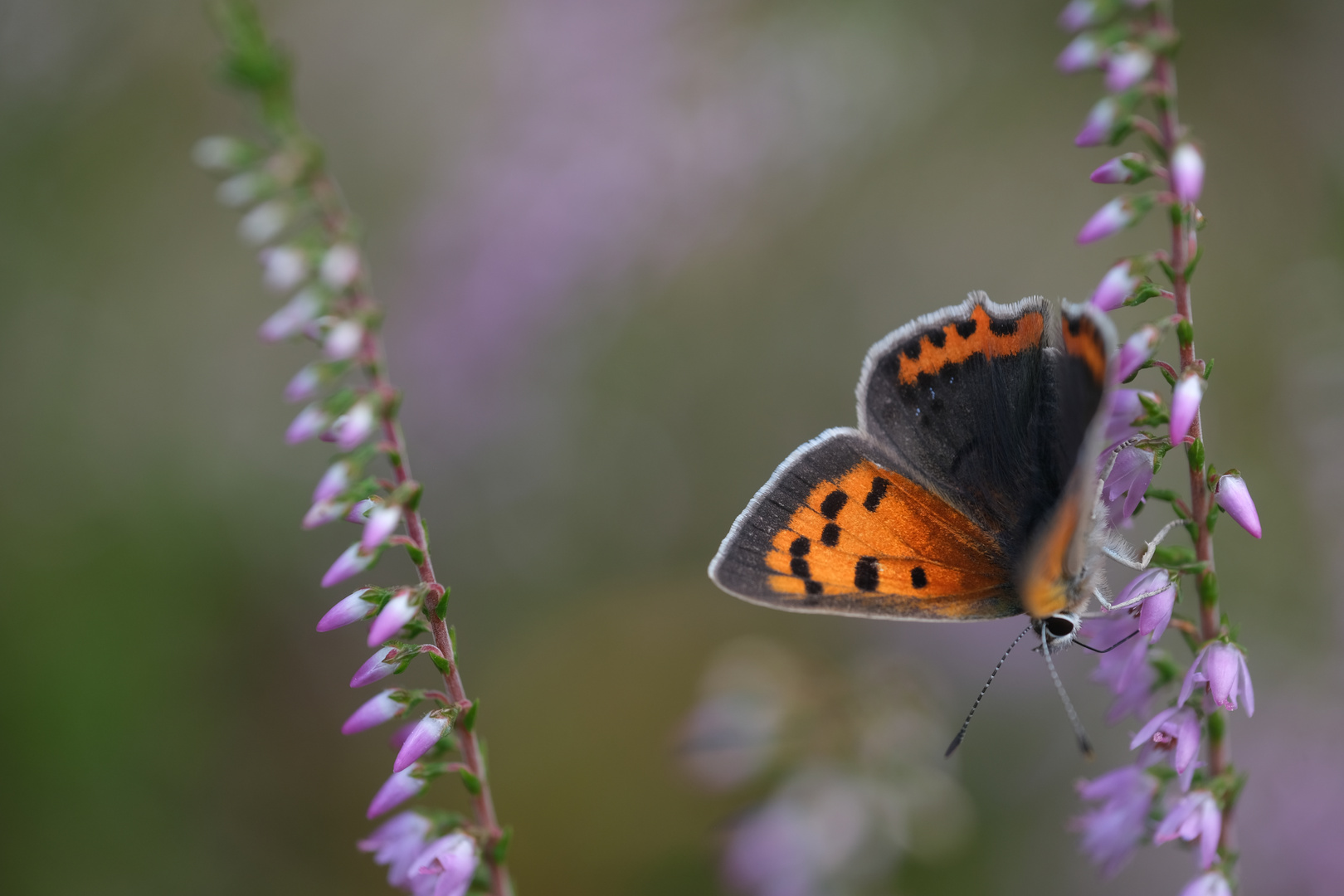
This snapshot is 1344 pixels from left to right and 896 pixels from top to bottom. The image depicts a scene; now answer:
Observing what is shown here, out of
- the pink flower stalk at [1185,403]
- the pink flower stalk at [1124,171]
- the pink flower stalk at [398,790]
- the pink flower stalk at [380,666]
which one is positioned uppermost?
the pink flower stalk at [1124,171]

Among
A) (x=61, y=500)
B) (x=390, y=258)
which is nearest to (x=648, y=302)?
(x=390, y=258)

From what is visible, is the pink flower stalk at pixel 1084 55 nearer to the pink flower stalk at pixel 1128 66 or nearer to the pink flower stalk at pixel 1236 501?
the pink flower stalk at pixel 1128 66

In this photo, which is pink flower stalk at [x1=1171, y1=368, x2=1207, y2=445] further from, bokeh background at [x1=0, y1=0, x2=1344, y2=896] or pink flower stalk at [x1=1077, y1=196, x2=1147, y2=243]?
bokeh background at [x1=0, y1=0, x2=1344, y2=896]

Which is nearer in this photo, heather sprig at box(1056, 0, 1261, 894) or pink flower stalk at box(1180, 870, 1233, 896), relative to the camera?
heather sprig at box(1056, 0, 1261, 894)

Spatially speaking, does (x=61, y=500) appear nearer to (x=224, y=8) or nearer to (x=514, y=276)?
(x=514, y=276)

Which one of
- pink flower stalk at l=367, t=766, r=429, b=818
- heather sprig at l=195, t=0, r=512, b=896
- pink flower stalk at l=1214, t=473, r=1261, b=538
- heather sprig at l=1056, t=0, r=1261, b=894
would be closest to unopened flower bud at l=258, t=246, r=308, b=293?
heather sprig at l=195, t=0, r=512, b=896

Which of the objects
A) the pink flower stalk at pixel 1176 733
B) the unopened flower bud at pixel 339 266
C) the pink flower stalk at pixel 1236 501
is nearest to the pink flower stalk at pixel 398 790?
the unopened flower bud at pixel 339 266
